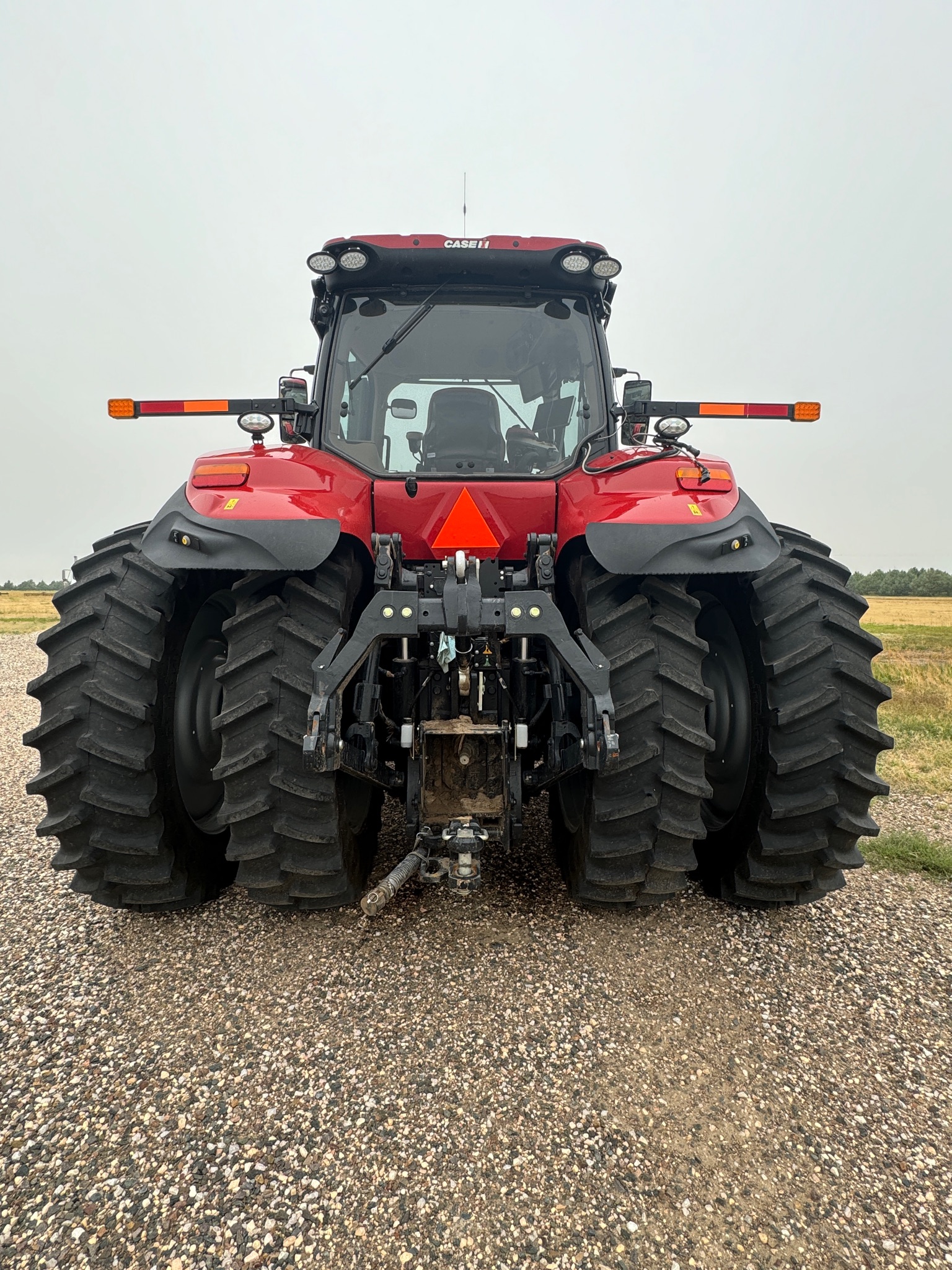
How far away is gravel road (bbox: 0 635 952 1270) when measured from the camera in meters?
1.51

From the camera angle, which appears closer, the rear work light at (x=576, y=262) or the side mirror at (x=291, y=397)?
the rear work light at (x=576, y=262)

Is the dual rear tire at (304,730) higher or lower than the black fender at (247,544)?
lower

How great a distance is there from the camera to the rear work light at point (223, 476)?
234cm

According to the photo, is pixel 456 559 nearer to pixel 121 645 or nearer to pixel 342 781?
pixel 342 781

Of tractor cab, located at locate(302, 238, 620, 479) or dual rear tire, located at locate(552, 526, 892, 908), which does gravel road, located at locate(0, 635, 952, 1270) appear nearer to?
dual rear tire, located at locate(552, 526, 892, 908)

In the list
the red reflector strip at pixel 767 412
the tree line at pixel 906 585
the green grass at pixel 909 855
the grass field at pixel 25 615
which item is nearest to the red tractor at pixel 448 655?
the red reflector strip at pixel 767 412

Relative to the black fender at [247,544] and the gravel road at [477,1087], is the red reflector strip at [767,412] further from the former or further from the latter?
the gravel road at [477,1087]

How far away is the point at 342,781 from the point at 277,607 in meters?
0.69

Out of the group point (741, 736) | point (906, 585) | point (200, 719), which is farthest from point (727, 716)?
point (906, 585)

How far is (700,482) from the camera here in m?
2.36

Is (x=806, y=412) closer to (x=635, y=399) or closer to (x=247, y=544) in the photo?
(x=635, y=399)

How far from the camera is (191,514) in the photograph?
2.27m

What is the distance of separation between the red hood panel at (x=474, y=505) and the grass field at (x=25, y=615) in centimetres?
1491

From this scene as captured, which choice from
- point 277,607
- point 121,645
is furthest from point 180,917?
point 277,607
